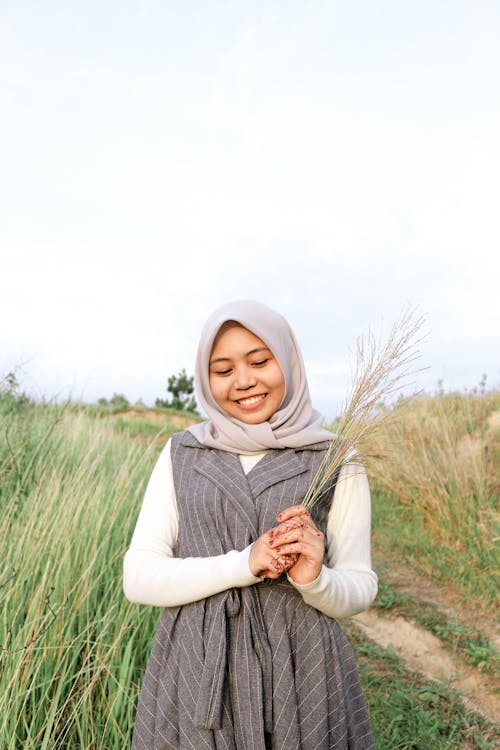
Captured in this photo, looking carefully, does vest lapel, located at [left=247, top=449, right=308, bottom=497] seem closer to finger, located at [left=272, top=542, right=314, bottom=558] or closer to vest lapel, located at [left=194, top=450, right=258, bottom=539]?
vest lapel, located at [left=194, top=450, right=258, bottom=539]

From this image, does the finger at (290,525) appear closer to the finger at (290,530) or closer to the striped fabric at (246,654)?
the finger at (290,530)

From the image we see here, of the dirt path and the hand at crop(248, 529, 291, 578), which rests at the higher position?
the hand at crop(248, 529, 291, 578)

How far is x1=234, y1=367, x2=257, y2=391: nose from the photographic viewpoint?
1834 mm

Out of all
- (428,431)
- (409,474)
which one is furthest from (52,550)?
(428,431)

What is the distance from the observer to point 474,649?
396 centimetres

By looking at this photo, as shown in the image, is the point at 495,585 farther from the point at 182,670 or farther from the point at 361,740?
the point at 182,670

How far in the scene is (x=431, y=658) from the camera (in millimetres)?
4133

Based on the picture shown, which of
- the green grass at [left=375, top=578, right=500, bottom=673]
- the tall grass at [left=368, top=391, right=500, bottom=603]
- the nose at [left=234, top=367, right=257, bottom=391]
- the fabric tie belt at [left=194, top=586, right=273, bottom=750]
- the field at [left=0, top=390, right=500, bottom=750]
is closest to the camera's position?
the fabric tie belt at [left=194, top=586, right=273, bottom=750]

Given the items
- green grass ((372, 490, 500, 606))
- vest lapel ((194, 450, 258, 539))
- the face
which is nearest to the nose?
the face

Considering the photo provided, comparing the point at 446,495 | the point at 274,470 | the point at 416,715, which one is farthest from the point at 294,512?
the point at 446,495

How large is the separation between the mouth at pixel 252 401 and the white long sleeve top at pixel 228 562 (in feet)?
0.53

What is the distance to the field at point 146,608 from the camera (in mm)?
2352

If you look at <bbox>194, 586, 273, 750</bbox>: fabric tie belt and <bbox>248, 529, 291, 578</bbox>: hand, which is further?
<bbox>194, 586, 273, 750</bbox>: fabric tie belt

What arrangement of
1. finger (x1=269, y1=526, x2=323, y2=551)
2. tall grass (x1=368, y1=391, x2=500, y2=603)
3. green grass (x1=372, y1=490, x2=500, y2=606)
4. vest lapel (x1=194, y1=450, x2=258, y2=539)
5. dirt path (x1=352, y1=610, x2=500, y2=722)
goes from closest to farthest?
1. finger (x1=269, y1=526, x2=323, y2=551)
2. vest lapel (x1=194, y1=450, x2=258, y2=539)
3. dirt path (x1=352, y1=610, x2=500, y2=722)
4. green grass (x1=372, y1=490, x2=500, y2=606)
5. tall grass (x1=368, y1=391, x2=500, y2=603)
